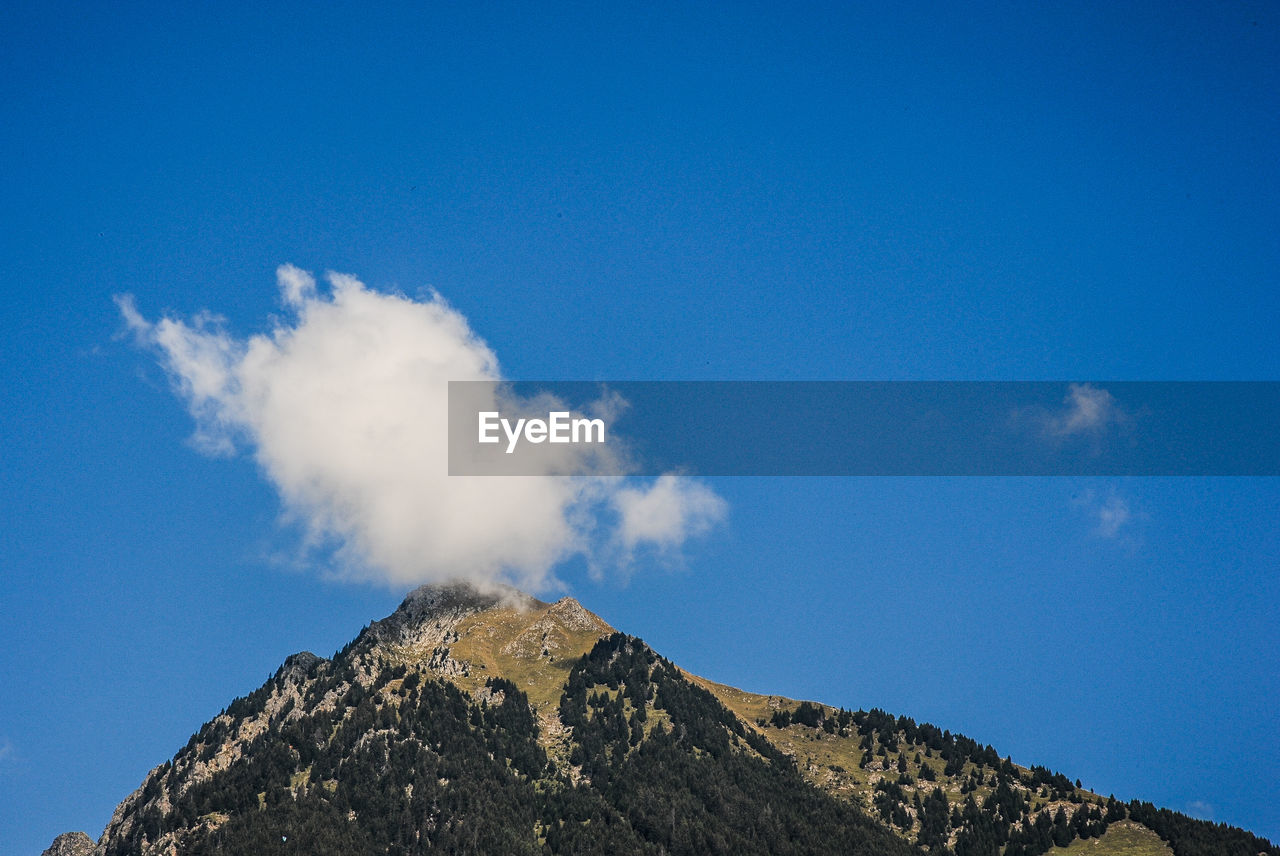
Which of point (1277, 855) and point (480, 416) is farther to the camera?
point (1277, 855)

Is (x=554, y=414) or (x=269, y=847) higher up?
(x=554, y=414)

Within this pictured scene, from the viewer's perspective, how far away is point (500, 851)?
654 ft

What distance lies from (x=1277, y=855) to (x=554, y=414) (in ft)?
558

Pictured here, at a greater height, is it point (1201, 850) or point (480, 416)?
point (480, 416)

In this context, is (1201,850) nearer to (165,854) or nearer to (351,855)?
(351,855)

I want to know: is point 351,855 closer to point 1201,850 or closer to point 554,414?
point 554,414

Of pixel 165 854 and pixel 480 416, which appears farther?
pixel 165 854

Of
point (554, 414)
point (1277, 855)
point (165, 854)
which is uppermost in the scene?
point (554, 414)

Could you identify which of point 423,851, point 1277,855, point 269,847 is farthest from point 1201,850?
point 269,847

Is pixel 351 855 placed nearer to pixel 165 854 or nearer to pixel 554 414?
pixel 165 854

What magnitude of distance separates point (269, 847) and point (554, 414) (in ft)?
372

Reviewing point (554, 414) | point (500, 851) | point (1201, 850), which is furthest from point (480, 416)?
point (1201, 850)

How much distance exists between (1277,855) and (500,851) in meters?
150

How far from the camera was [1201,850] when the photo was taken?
198m
